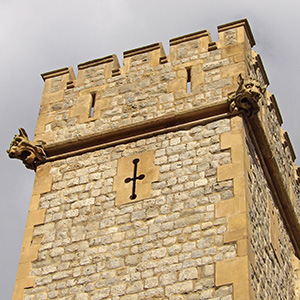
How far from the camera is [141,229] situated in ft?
43.1

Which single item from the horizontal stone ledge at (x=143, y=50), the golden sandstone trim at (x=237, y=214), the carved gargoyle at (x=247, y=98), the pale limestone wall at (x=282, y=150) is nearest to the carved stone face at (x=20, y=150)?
the horizontal stone ledge at (x=143, y=50)

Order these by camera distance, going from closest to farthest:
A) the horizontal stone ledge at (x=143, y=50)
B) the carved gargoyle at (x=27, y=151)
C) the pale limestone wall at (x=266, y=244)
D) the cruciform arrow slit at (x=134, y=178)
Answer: the pale limestone wall at (x=266, y=244) → the cruciform arrow slit at (x=134, y=178) → the carved gargoyle at (x=27, y=151) → the horizontal stone ledge at (x=143, y=50)

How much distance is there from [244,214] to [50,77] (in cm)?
513

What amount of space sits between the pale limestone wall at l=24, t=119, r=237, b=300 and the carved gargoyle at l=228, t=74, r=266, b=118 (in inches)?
15.2

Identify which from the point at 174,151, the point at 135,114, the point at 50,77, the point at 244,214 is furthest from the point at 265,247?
the point at 50,77

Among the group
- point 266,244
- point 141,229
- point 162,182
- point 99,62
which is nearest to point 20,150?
point 99,62

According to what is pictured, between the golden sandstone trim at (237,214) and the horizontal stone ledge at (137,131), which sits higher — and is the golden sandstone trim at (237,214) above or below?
below

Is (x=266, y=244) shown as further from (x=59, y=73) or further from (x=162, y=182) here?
(x=59, y=73)

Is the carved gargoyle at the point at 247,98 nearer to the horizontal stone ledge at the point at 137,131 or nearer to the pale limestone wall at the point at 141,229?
the horizontal stone ledge at the point at 137,131

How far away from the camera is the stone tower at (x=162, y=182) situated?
41.4 ft

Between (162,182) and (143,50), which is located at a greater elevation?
(143,50)

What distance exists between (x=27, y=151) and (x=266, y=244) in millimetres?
4058

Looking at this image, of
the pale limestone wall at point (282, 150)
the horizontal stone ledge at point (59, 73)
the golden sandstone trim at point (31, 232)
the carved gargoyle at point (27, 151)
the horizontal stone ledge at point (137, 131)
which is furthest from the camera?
the horizontal stone ledge at point (59, 73)

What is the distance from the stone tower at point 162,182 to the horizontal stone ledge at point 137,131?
0.06ft
